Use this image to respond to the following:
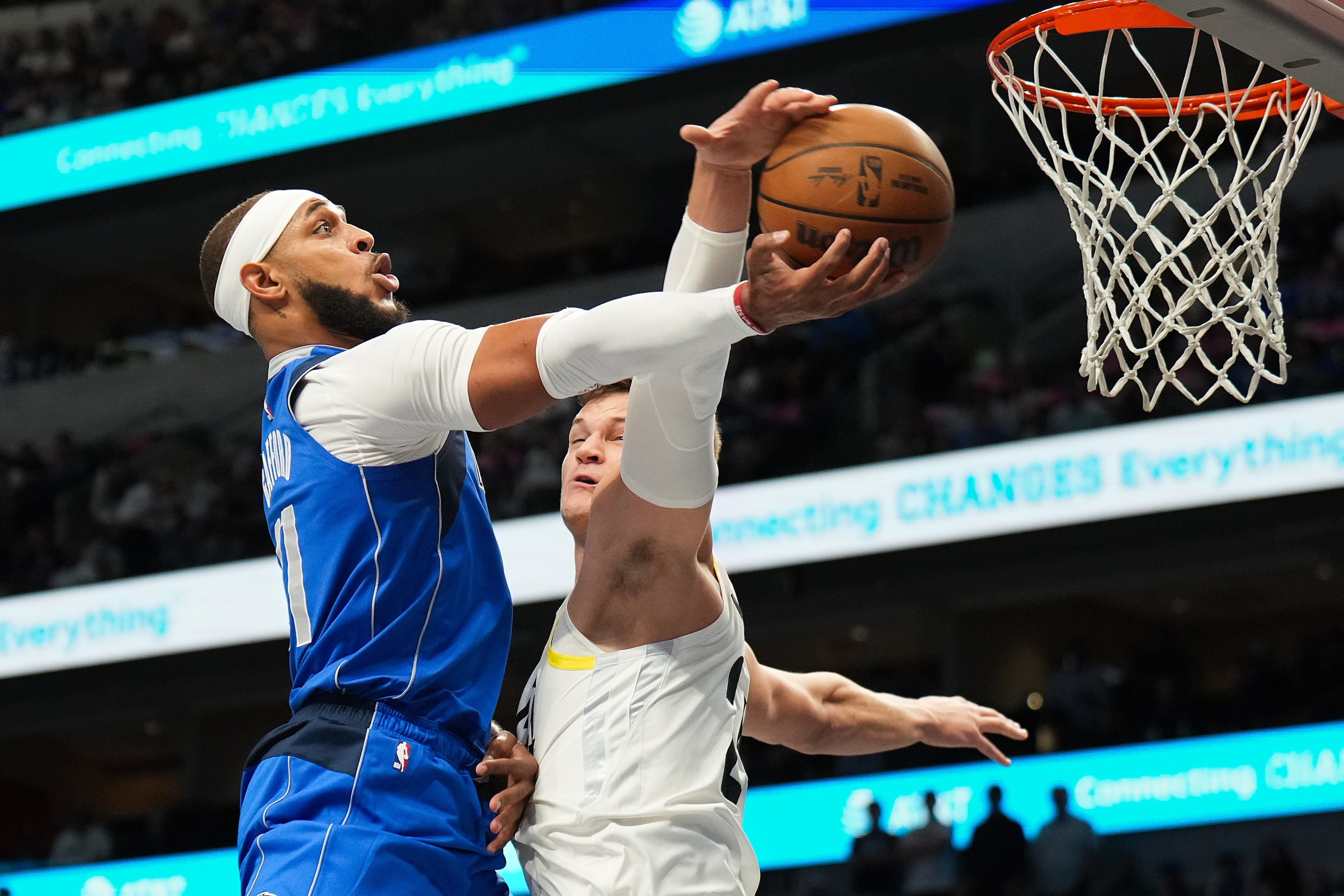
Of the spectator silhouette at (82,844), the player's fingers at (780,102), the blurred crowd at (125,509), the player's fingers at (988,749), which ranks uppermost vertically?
the player's fingers at (780,102)

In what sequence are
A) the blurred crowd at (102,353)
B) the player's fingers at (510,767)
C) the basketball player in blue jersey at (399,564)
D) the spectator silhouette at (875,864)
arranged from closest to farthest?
the basketball player in blue jersey at (399,564) → the player's fingers at (510,767) → the spectator silhouette at (875,864) → the blurred crowd at (102,353)

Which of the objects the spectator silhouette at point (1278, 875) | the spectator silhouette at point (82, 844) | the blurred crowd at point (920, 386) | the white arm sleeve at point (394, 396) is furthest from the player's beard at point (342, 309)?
the spectator silhouette at point (82, 844)

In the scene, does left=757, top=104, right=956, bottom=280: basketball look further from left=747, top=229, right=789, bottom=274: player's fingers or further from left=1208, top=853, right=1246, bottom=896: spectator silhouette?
left=1208, top=853, right=1246, bottom=896: spectator silhouette

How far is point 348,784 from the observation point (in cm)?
254

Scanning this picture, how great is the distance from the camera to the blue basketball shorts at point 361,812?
98.0 inches

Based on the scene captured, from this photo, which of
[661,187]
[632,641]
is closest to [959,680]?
[661,187]

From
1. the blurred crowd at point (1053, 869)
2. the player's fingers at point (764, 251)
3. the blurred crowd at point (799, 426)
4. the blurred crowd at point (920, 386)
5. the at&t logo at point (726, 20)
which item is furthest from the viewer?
the at&t logo at point (726, 20)

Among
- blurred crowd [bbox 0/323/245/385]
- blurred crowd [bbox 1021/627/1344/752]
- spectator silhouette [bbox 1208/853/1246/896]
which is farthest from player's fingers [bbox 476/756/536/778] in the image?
blurred crowd [bbox 0/323/245/385]

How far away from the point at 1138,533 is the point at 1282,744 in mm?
1513

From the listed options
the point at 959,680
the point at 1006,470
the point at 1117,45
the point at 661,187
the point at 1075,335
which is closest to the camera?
the point at 1117,45

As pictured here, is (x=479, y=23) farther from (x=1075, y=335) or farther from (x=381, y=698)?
(x=381, y=698)

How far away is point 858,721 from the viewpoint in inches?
132

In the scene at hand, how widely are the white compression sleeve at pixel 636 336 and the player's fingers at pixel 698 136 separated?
25 centimetres

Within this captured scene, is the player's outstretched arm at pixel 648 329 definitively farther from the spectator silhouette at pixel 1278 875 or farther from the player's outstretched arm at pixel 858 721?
the spectator silhouette at pixel 1278 875
